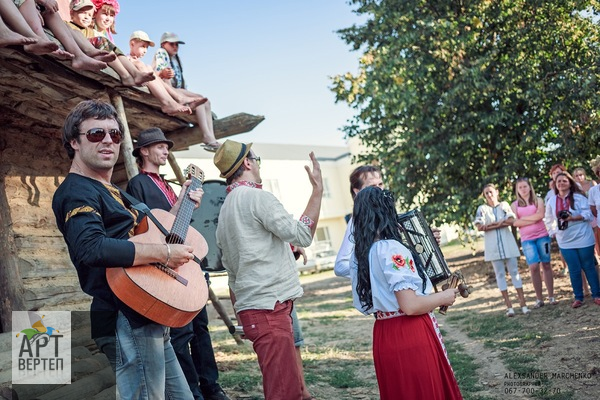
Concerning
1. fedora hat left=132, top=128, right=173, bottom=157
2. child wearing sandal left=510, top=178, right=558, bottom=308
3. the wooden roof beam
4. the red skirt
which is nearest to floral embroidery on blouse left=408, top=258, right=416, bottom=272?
the red skirt

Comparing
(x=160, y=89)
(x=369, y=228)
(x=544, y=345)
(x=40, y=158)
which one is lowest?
(x=544, y=345)

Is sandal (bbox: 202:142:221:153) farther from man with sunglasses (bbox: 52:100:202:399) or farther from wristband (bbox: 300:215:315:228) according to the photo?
man with sunglasses (bbox: 52:100:202:399)

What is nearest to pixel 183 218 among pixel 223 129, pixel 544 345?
pixel 223 129

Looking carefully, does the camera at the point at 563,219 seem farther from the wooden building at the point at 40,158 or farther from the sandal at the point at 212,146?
the sandal at the point at 212,146

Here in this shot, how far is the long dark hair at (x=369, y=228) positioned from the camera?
3115 mm

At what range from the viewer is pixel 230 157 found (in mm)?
3760

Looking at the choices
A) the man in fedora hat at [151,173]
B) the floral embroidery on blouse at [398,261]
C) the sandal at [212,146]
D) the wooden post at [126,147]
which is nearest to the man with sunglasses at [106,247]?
the floral embroidery on blouse at [398,261]

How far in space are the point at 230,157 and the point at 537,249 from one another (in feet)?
19.8

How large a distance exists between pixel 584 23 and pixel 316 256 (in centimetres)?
1776

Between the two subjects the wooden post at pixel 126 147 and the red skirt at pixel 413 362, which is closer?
the red skirt at pixel 413 362

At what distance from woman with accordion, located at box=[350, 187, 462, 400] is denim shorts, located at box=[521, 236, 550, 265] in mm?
5628

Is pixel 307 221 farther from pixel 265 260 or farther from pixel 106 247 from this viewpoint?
pixel 106 247

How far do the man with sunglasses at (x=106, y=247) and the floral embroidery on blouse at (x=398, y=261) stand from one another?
1100 mm

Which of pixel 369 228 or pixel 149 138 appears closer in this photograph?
pixel 369 228
